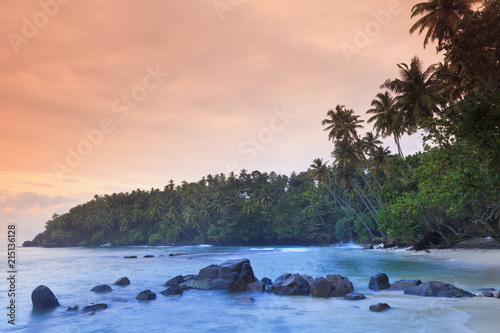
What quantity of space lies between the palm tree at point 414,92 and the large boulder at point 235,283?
74.4 feet

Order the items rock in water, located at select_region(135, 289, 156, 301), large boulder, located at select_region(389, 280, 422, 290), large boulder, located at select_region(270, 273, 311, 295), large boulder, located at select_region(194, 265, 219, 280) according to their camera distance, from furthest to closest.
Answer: large boulder, located at select_region(194, 265, 219, 280), rock in water, located at select_region(135, 289, 156, 301), large boulder, located at select_region(270, 273, 311, 295), large boulder, located at select_region(389, 280, 422, 290)

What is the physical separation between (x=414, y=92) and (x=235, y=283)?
2541 centimetres

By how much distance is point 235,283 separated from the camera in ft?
53.2

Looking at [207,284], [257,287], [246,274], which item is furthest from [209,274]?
[257,287]

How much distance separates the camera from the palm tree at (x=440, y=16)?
78.8ft

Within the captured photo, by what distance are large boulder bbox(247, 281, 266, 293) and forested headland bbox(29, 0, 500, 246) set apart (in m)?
10.2

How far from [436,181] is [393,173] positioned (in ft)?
49.2

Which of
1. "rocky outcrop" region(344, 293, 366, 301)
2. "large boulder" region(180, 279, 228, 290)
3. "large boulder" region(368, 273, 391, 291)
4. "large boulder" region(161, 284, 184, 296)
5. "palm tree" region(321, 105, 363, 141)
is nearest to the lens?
"rocky outcrop" region(344, 293, 366, 301)

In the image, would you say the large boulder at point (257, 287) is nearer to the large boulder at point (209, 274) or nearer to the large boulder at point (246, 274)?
the large boulder at point (246, 274)

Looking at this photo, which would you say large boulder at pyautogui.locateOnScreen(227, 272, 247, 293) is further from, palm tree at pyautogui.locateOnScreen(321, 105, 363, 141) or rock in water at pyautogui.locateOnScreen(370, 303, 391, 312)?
palm tree at pyautogui.locateOnScreen(321, 105, 363, 141)

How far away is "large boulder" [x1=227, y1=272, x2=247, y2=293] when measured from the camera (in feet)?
53.2

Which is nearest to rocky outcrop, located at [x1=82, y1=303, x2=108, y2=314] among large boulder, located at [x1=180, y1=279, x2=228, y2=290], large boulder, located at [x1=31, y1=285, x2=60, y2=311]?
large boulder, located at [x1=31, y1=285, x2=60, y2=311]

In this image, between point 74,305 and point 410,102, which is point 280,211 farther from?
point 74,305

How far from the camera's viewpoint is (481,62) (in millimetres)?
13008
